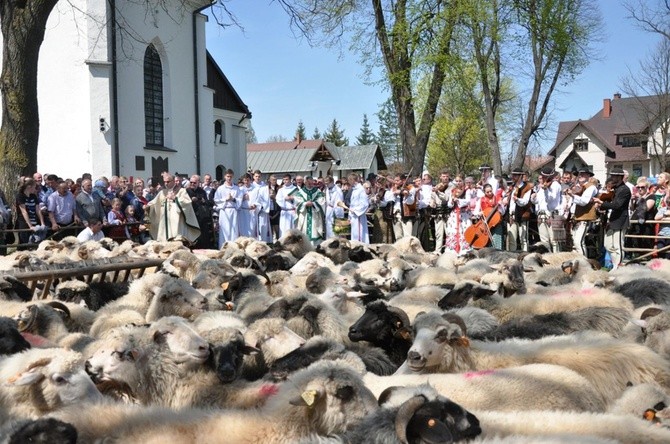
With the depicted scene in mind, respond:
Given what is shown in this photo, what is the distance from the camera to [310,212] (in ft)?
55.0

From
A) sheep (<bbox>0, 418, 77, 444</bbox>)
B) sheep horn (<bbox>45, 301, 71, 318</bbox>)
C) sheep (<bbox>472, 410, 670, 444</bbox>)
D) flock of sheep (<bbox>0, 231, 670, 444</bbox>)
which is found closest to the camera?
sheep (<bbox>0, 418, 77, 444</bbox>)

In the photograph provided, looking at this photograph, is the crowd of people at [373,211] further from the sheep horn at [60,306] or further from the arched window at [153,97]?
the arched window at [153,97]

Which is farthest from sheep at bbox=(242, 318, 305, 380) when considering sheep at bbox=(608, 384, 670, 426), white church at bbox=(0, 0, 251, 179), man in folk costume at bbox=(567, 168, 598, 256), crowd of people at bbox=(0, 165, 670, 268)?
white church at bbox=(0, 0, 251, 179)

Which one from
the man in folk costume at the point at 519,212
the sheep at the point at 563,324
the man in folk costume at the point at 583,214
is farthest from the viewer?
the man in folk costume at the point at 519,212

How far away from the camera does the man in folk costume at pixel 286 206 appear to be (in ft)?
56.3

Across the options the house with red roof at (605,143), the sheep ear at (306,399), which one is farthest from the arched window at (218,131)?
the house with red roof at (605,143)

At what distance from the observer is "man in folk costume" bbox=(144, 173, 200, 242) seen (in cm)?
1538

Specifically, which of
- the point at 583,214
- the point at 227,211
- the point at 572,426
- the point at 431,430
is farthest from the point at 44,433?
the point at 227,211

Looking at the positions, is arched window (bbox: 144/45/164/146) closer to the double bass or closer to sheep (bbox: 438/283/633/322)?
the double bass

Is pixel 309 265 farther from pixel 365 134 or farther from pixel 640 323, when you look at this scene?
pixel 365 134

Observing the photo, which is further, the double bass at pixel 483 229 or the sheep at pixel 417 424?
the double bass at pixel 483 229

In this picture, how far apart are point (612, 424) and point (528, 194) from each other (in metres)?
11.9

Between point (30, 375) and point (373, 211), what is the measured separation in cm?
1464

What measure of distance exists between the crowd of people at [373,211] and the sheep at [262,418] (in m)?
9.36
